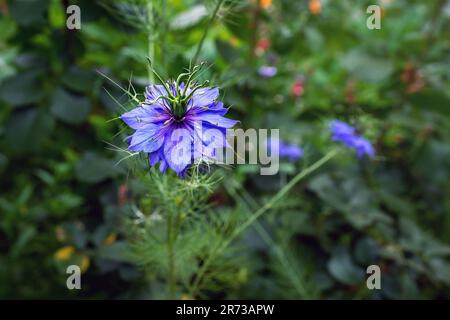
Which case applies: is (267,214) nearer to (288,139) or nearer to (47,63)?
(288,139)

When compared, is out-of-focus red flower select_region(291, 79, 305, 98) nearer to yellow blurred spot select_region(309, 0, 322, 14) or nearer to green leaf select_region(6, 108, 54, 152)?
yellow blurred spot select_region(309, 0, 322, 14)

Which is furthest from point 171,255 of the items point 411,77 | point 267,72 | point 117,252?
point 411,77

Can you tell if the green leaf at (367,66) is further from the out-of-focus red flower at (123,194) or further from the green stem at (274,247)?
the out-of-focus red flower at (123,194)

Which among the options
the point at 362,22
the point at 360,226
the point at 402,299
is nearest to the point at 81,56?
the point at 360,226

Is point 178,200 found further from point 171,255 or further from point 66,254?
point 66,254

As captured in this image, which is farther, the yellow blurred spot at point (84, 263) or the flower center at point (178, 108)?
the yellow blurred spot at point (84, 263)

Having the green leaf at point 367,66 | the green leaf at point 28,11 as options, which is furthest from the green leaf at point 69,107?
the green leaf at point 367,66

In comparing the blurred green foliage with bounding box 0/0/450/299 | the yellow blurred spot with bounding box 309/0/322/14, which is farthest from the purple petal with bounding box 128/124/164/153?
the yellow blurred spot with bounding box 309/0/322/14
